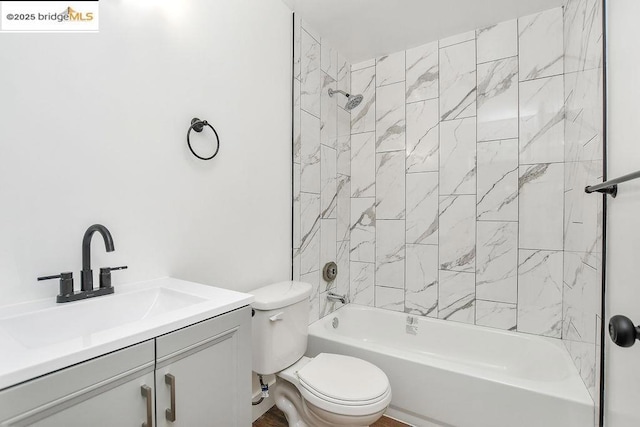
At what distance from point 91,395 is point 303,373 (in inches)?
42.3

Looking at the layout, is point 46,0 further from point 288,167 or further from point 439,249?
point 439,249

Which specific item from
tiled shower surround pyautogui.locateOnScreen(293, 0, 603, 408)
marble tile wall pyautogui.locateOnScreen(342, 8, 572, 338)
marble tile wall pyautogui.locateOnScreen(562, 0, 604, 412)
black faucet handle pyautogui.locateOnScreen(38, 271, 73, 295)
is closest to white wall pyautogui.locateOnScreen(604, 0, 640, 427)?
marble tile wall pyautogui.locateOnScreen(562, 0, 604, 412)

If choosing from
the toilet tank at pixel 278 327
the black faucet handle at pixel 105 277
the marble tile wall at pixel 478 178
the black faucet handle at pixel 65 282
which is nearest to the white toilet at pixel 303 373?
the toilet tank at pixel 278 327

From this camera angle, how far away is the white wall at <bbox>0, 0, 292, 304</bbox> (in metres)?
0.97

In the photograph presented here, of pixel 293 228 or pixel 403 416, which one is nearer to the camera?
pixel 403 416

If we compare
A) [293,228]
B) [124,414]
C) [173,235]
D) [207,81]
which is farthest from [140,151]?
[293,228]

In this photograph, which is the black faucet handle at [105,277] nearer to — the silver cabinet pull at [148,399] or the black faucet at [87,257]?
the black faucet at [87,257]

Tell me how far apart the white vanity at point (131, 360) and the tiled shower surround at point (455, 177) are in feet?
3.62

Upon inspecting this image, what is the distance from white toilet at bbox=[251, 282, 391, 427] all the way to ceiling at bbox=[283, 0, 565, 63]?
1835mm

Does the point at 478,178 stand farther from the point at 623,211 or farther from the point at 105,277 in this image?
the point at 105,277

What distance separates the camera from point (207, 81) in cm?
153

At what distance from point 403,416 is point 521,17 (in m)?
2.78

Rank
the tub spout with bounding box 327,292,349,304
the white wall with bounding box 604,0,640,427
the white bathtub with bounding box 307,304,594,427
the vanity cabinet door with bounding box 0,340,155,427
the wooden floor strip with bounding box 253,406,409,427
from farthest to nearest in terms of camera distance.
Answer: the tub spout with bounding box 327,292,349,304 < the wooden floor strip with bounding box 253,406,409,427 < the white bathtub with bounding box 307,304,594,427 < the white wall with bounding box 604,0,640,427 < the vanity cabinet door with bounding box 0,340,155,427

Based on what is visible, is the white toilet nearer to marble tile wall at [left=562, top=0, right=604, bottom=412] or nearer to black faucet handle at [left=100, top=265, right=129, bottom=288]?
black faucet handle at [left=100, top=265, right=129, bottom=288]
